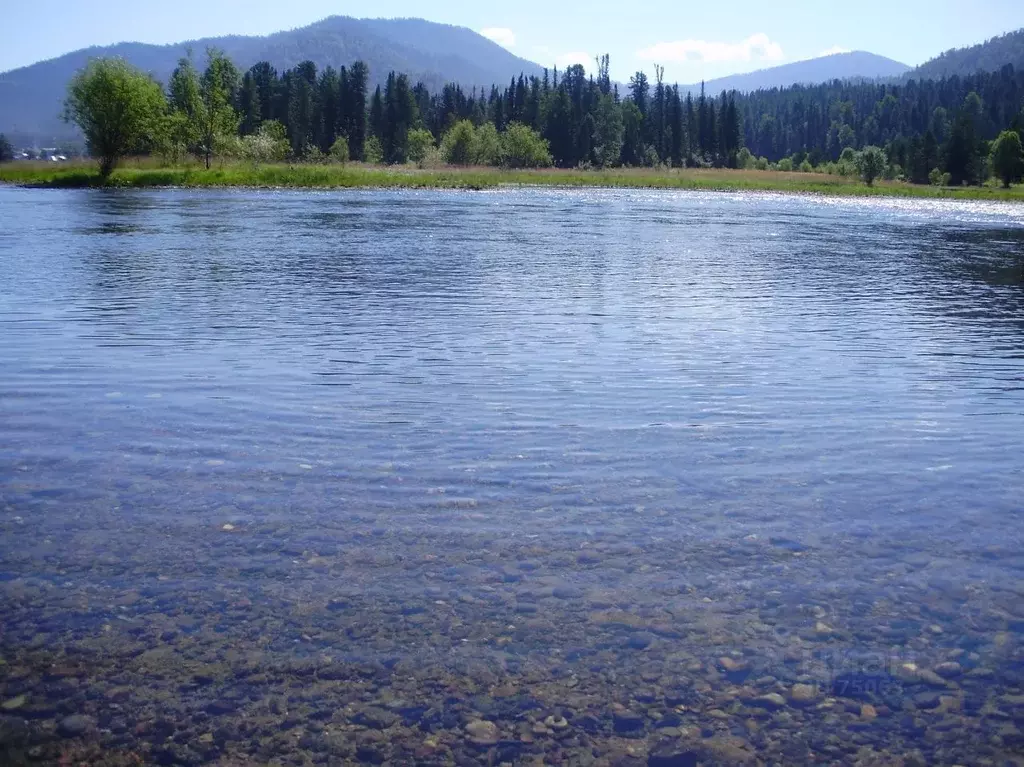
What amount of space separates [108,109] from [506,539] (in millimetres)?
88226

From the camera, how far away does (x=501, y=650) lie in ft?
21.7

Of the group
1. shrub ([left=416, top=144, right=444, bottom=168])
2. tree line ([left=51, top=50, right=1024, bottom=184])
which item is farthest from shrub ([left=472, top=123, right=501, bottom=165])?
shrub ([left=416, top=144, right=444, bottom=168])

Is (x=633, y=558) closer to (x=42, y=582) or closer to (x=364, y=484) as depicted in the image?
(x=364, y=484)

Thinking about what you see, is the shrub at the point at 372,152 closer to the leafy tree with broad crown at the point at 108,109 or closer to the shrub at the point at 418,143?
the shrub at the point at 418,143

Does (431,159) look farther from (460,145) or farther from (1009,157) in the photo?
(1009,157)

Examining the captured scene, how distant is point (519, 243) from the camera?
40656 mm

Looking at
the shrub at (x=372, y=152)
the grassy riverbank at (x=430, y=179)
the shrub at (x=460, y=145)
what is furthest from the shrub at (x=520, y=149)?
the shrub at (x=372, y=152)

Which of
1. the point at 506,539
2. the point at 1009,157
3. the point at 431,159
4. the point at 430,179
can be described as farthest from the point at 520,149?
the point at 506,539

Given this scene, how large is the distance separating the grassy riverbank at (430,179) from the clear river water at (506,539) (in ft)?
230

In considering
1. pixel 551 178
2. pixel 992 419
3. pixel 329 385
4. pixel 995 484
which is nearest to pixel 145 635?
pixel 329 385

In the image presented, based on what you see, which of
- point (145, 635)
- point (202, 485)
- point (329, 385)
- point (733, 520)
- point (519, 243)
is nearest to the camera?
point (145, 635)

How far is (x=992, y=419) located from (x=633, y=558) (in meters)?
7.63

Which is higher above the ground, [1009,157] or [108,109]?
[108,109]

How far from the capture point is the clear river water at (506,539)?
5.83 meters
